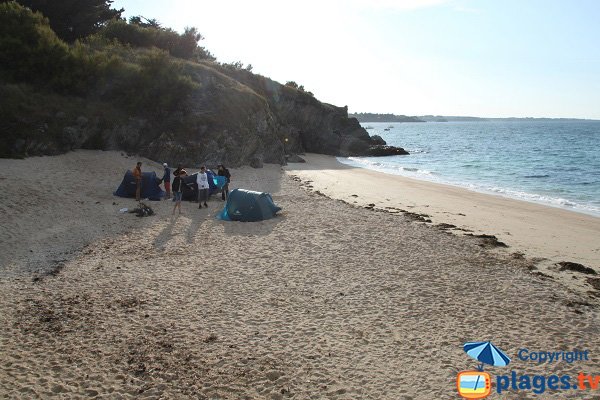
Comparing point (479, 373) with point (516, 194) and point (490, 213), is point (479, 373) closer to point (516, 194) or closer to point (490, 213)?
point (490, 213)

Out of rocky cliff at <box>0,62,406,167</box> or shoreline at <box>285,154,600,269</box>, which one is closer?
shoreline at <box>285,154,600,269</box>

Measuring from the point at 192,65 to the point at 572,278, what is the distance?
1247 inches

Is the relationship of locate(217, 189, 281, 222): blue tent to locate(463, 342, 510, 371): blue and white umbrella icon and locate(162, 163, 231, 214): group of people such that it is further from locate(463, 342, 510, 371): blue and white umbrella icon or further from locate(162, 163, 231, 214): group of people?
locate(463, 342, 510, 371): blue and white umbrella icon

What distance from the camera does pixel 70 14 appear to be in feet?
114

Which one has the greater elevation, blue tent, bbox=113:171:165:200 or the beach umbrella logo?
blue tent, bbox=113:171:165:200

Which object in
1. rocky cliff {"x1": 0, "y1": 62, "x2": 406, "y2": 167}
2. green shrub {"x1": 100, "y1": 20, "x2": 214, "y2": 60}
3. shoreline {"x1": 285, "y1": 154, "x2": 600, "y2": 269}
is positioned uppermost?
green shrub {"x1": 100, "y1": 20, "x2": 214, "y2": 60}

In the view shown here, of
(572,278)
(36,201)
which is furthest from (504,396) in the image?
(36,201)

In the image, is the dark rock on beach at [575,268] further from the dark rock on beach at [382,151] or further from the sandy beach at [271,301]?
the dark rock on beach at [382,151]

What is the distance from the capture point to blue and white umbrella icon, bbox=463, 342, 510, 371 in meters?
6.88

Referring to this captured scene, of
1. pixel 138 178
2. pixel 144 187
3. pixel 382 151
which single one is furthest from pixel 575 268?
pixel 382 151

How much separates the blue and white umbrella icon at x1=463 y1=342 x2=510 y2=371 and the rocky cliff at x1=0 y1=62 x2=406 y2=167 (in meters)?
22.8

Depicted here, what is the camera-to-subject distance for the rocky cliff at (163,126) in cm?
2297

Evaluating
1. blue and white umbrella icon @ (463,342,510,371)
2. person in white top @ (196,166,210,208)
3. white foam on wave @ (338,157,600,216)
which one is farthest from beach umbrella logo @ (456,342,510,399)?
white foam on wave @ (338,157,600,216)

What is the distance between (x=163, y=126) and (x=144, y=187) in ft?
37.2
